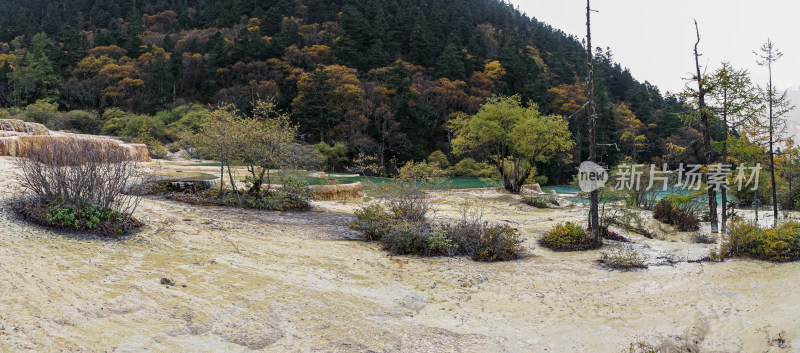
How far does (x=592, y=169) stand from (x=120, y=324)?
9347mm

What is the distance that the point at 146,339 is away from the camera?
187 inches

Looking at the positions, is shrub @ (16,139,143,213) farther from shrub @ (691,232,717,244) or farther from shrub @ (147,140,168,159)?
shrub @ (147,140,168,159)

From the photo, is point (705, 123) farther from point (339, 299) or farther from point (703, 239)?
point (339, 299)

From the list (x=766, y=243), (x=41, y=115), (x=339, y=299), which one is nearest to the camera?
(x=339, y=299)

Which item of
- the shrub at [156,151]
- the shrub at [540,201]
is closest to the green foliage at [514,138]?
the shrub at [540,201]

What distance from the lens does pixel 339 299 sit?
652cm

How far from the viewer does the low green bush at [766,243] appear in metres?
8.86

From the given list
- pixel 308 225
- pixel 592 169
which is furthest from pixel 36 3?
pixel 592 169

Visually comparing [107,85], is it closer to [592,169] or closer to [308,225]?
[308,225]

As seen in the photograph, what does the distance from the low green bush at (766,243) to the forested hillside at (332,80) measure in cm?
2913

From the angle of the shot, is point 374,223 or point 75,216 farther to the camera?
point 374,223

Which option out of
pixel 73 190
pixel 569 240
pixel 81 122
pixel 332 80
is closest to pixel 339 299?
pixel 73 190

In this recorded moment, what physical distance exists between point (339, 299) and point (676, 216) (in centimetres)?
1345

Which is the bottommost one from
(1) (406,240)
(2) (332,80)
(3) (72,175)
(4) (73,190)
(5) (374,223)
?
(1) (406,240)
